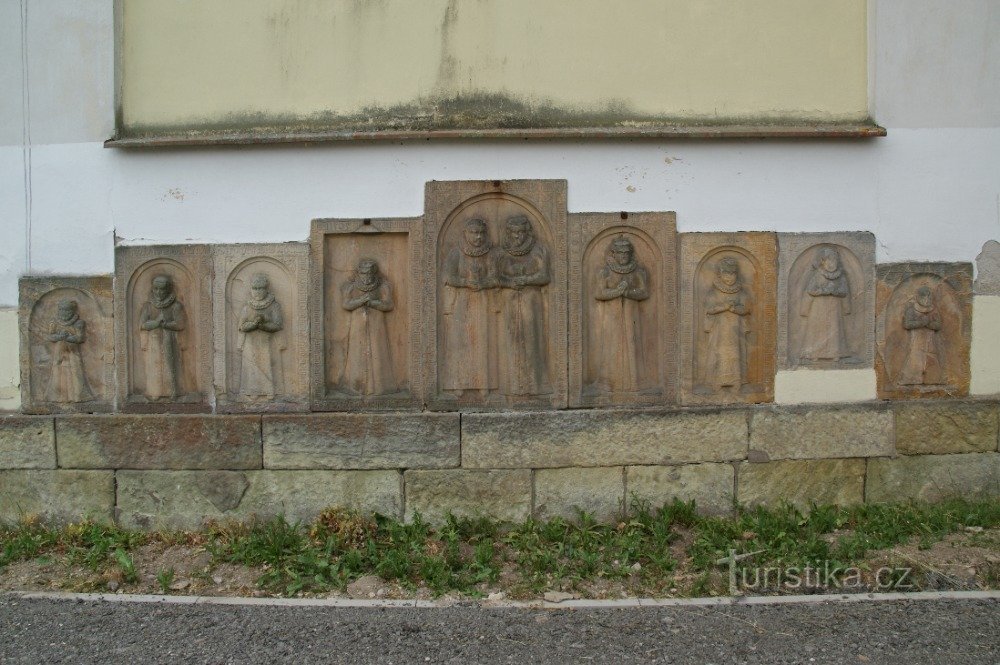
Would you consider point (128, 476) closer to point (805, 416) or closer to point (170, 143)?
point (170, 143)

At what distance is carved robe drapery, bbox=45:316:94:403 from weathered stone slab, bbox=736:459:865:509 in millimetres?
4831

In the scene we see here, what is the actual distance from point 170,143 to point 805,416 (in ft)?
16.2

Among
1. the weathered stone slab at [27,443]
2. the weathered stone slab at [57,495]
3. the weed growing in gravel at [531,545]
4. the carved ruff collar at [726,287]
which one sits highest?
the carved ruff collar at [726,287]

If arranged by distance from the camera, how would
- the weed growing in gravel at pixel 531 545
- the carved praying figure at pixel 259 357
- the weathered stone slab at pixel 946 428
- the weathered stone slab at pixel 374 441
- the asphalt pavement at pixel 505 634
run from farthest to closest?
the weathered stone slab at pixel 946 428
the carved praying figure at pixel 259 357
the weathered stone slab at pixel 374 441
the weed growing in gravel at pixel 531 545
the asphalt pavement at pixel 505 634

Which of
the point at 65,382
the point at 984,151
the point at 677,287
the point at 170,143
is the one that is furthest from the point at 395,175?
the point at 984,151

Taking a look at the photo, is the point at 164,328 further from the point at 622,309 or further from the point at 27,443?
the point at 622,309

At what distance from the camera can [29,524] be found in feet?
19.9

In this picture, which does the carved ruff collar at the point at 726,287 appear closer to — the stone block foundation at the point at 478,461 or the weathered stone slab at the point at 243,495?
the stone block foundation at the point at 478,461

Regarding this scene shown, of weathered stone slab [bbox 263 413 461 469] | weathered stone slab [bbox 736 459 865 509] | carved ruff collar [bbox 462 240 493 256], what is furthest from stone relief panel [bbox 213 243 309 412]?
weathered stone slab [bbox 736 459 865 509]

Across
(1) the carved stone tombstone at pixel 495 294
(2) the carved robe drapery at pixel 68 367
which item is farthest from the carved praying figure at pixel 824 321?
(2) the carved robe drapery at pixel 68 367

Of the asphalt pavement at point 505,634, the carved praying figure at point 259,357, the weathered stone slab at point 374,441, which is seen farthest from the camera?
the carved praying figure at point 259,357

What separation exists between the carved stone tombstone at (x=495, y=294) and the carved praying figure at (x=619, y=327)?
28 centimetres

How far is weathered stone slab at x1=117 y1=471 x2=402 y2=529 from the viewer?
6.00 m

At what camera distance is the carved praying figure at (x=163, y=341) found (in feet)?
20.0
